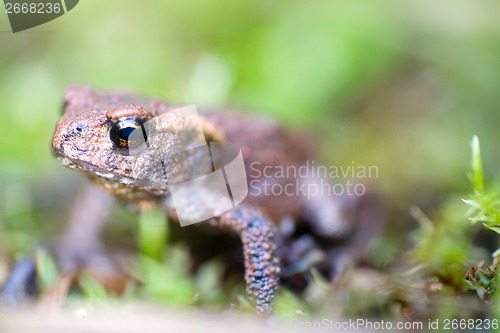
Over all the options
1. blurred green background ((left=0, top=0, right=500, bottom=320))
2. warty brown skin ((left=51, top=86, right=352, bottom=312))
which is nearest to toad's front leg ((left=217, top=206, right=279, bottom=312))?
warty brown skin ((left=51, top=86, right=352, bottom=312))

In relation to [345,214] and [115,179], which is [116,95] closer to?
[115,179]

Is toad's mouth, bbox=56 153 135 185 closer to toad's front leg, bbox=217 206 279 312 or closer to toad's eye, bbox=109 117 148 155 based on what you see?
toad's eye, bbox=109 117 148 155

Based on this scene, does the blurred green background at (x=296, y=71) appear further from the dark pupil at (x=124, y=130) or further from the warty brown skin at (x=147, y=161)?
the dark pupil at (x=124, y=130)

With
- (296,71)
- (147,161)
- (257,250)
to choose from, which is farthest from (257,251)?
(296,71)

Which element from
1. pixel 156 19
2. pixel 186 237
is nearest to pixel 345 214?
pixel 186 237

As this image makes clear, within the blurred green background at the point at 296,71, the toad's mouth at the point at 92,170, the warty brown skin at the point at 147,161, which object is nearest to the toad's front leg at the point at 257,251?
the warty brown skin at the point at 147,161

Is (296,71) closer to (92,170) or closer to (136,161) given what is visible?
(136,161)
